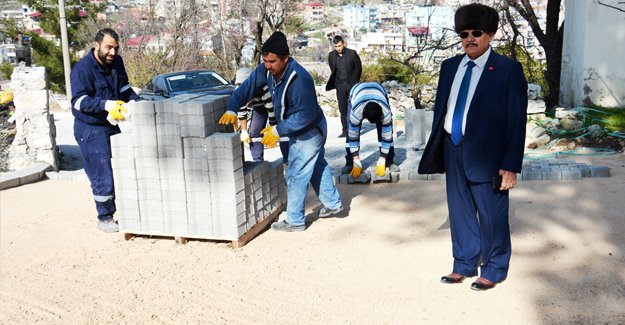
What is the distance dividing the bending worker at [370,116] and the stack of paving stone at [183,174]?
1.60 meters

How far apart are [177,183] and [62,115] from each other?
1332 centimetres

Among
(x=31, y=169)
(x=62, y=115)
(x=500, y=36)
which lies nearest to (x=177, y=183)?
(x=31, y=169)

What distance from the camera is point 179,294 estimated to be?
14.3ft

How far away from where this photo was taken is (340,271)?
15.3 ft

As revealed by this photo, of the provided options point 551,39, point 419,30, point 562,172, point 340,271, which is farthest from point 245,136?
point 551,39

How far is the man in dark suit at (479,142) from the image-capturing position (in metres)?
3.74

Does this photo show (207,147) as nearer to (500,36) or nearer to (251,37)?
(500,36)

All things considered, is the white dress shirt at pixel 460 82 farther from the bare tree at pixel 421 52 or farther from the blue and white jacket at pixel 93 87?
the bare tree at pixel 421 52

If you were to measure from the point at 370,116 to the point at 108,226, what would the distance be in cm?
300

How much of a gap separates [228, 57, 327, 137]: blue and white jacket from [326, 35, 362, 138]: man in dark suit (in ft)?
15.5

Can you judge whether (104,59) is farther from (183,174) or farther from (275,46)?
(275,46)

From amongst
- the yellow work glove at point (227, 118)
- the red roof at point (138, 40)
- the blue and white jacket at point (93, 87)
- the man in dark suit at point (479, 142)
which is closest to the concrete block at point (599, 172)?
the man in dark suit at point (479, 142)

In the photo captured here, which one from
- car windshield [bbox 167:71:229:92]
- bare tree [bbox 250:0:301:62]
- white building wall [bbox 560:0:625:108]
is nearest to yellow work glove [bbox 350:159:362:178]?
white building wall [bbox 560:0:625:108]

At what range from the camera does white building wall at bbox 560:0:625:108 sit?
9.80 m
